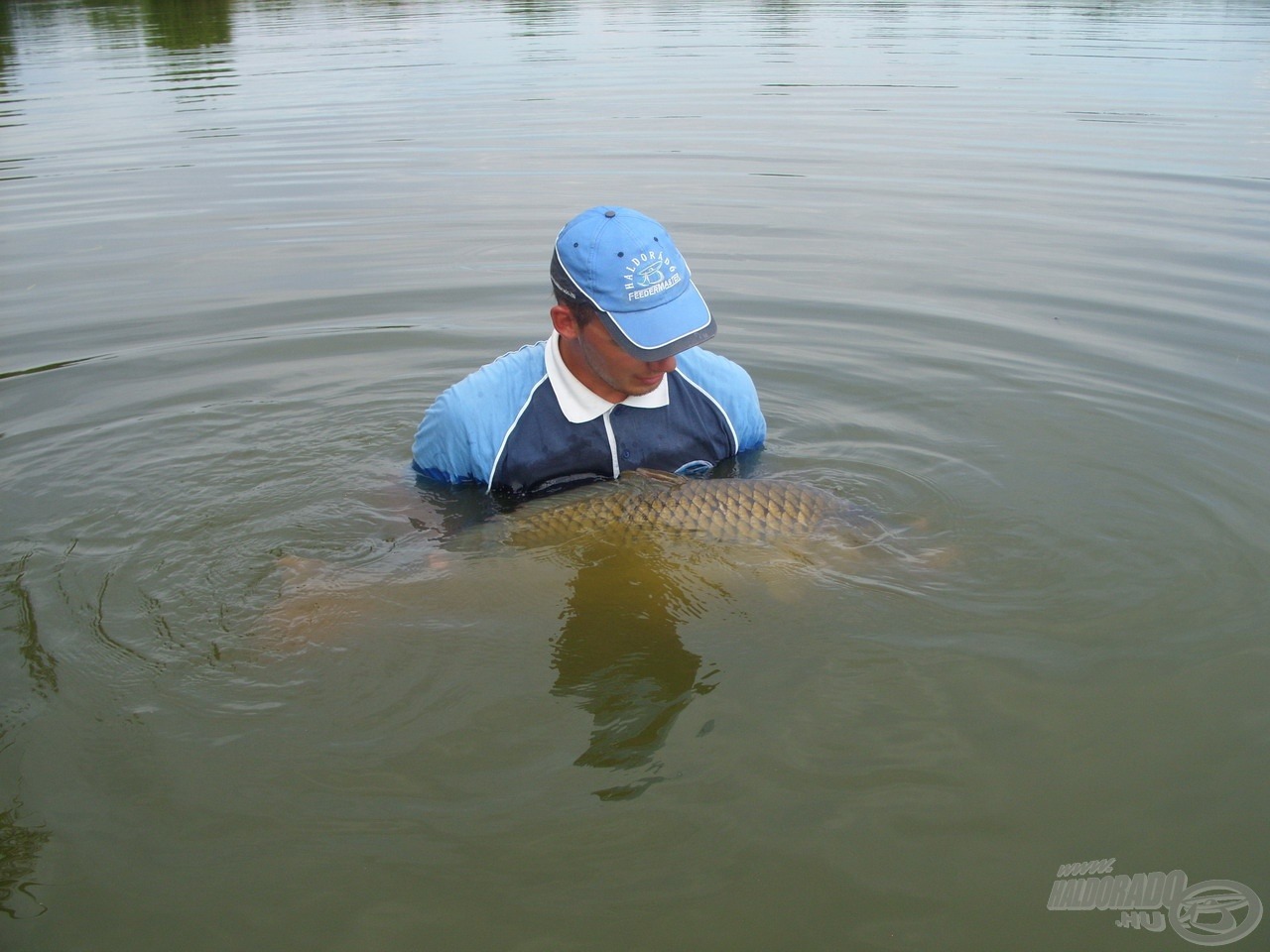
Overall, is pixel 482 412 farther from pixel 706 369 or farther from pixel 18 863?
pixel 18 863

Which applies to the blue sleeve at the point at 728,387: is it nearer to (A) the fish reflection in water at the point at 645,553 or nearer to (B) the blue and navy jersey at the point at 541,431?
(B) the blue and navy jersey at the point at 541,431

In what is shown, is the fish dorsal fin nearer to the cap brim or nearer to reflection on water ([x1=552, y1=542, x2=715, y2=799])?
reflection on water ([x1=552, y1=542, x2=715, y2=799])

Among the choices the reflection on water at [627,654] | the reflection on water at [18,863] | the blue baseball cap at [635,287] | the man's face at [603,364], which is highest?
the blue baseball cap at [635,287]

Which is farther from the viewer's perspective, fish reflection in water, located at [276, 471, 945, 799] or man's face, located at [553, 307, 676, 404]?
man's face, located at [553, 307, 676, 404]

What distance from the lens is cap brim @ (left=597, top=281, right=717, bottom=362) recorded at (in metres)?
3.65

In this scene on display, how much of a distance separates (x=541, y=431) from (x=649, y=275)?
0.78 m

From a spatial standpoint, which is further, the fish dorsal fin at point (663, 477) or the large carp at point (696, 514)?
the fish dorsal fin at point (663, 477)

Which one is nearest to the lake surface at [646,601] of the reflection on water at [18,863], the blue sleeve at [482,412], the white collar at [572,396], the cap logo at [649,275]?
the reflection on water at [18,863]

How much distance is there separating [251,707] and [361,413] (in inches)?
101

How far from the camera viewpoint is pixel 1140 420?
5.20 meters

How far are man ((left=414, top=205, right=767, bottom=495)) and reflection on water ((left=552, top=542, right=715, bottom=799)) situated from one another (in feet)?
1.81

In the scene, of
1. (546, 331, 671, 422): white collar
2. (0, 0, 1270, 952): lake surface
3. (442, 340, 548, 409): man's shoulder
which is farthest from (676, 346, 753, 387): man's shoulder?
(442, 340, 548, 409): man's shoulder

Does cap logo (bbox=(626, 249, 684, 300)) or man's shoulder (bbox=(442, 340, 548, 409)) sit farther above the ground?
cap logo (bbox=(626, 249, 684, 300))

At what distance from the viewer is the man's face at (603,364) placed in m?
3.84
